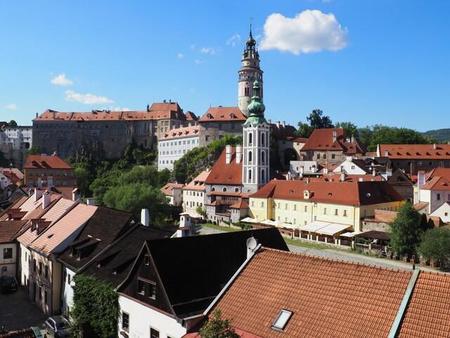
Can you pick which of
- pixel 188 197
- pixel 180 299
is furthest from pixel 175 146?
pixel 180 299

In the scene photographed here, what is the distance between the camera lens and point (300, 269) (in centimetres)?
1600

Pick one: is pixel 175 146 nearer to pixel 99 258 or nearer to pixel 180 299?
pixel 99 258

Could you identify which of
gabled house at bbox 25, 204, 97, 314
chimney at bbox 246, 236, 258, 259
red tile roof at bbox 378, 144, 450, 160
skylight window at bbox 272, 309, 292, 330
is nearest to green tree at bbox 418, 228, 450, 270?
gabled house at bbox 25, 204, 97, 314

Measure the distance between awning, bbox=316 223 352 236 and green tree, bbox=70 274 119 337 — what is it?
3527cm

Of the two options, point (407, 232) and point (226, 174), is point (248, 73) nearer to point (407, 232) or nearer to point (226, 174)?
point (226, 174)

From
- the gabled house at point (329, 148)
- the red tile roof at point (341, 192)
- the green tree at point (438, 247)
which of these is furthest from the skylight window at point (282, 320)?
the gabled house at point (329, 148)

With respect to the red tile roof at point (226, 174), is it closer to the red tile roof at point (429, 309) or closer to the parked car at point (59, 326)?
the parked car at point (59, 326)

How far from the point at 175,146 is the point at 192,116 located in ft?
92.5

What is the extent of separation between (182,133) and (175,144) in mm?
3544

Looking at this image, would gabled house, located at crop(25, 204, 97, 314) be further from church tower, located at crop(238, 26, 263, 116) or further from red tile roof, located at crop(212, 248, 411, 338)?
church tower, located at crop(238, 26, 263, 116)

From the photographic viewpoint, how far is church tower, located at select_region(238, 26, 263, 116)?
396 feet

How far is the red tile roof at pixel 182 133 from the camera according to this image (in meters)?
117

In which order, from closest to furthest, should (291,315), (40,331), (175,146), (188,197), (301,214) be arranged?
1. (291,315)
2. (40,331)
3. (301,214)
4. (188,197)
5. (175,146)

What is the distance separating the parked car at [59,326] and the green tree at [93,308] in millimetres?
585
